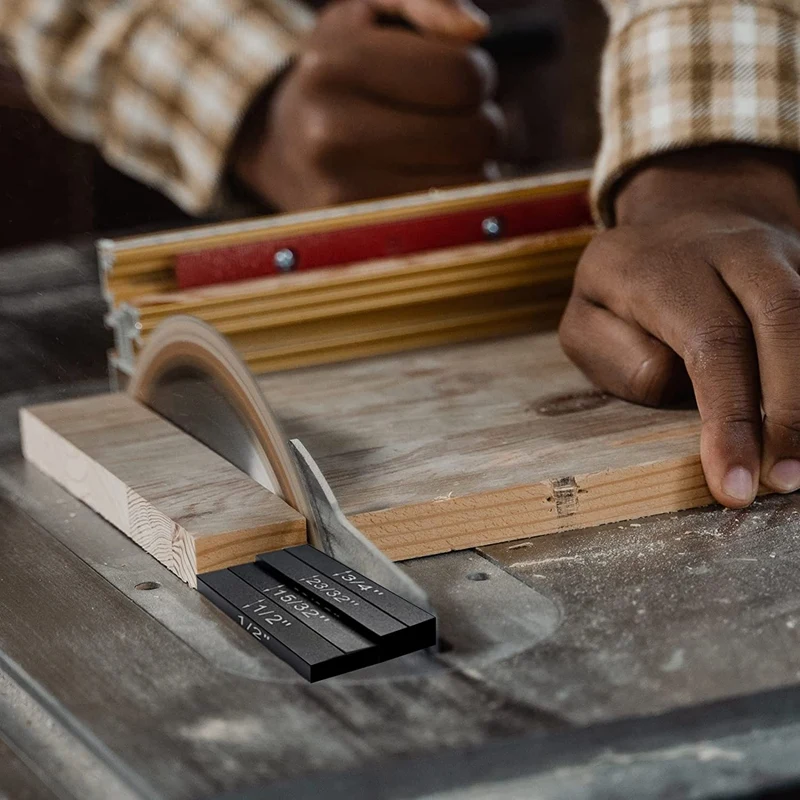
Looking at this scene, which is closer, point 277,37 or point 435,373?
point 435,373

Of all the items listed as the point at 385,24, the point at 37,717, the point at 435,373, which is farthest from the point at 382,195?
the point at 37,717

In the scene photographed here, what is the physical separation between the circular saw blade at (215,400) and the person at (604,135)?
0.31 metres

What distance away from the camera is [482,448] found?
105 centimetres

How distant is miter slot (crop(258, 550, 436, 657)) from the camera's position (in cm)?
78

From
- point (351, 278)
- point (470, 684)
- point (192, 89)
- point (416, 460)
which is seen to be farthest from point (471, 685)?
point (192, 89)

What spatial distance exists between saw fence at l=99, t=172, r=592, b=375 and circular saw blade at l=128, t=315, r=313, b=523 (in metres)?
0.09

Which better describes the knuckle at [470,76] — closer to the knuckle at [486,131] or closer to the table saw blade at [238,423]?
the knuckle at [486,131]

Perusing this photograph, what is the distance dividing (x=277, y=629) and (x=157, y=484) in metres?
0.24

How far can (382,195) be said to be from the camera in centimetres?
182

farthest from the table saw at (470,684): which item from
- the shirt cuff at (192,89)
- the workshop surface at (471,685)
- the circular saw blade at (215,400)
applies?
the shirt cuff at (192,89)

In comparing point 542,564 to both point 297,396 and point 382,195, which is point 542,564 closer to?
point 297,396

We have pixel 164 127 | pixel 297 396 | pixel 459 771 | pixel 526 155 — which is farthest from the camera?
pixel 526 155

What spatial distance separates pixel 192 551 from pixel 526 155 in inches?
68.6

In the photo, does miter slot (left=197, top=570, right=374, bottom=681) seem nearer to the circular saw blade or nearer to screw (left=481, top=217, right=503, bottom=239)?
the circular saw blade
